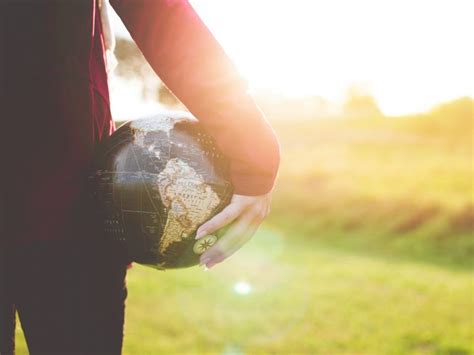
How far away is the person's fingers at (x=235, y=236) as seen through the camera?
6.72 feet

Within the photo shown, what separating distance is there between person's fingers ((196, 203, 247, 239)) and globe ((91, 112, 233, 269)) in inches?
2.2

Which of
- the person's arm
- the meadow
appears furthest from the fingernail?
the meadow

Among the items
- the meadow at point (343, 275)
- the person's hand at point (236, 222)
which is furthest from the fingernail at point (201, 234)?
the meadow at point (343, 275)

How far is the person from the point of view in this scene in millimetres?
1814

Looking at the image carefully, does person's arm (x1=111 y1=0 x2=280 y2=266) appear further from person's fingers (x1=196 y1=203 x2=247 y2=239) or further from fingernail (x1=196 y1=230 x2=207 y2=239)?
fingernail (x1=196 y1=230 x2=207 y2=239)

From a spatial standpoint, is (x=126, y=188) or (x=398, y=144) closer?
(x=126, y=188)

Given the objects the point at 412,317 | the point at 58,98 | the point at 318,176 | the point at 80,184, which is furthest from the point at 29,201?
the point at 318,176

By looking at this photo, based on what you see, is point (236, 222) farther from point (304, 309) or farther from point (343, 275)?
point (343, 275)

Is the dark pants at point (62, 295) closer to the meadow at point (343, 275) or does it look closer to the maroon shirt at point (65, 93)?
the maroon shirt at point (65, 93)

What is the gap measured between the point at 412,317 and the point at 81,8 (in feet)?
23.8

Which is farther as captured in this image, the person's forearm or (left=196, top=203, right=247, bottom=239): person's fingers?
(left=196, top=203, right=247, bottom=239): person's fingers

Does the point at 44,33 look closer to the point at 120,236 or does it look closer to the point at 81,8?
the point at 81,8

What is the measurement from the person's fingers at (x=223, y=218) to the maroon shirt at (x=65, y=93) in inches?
6.6

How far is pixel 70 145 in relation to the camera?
1.89 meters
